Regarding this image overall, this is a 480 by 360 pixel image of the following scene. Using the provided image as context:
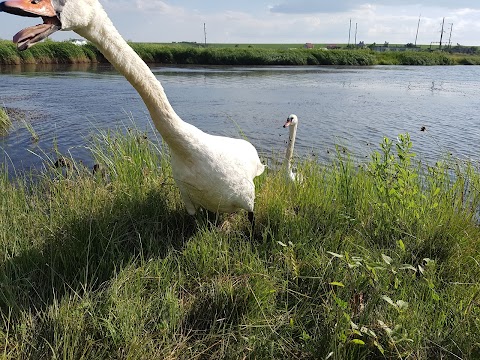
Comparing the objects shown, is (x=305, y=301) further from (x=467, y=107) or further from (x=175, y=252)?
(x=467, y=107)

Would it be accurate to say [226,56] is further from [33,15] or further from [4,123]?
[33,15]

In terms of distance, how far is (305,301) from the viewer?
2.86 m

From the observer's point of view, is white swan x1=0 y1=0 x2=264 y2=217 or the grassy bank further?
the grassy bank

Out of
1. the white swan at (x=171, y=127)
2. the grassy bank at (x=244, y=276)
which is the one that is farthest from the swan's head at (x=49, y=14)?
the grassy bank at (x=244, y=276)

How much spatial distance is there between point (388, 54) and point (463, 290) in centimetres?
5332

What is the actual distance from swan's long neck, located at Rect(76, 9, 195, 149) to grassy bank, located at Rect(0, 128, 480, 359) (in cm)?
91

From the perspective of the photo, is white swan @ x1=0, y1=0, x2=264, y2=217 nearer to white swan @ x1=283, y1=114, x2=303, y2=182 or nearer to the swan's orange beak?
the swan's orange beak

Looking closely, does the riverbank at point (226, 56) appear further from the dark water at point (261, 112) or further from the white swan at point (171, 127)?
the white swan at point (171, 127)

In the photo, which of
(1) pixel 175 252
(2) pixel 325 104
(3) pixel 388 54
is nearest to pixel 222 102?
(2) pixel 325 104

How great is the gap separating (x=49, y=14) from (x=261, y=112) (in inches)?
538

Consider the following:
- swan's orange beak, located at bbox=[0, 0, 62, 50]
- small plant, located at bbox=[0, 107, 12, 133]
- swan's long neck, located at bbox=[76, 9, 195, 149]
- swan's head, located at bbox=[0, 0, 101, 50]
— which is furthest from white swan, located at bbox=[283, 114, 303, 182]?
small plant, located at bbox=[0, 107, 12, 133]

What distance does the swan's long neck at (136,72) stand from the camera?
252 cm

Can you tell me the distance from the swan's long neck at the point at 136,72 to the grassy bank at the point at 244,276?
914mm

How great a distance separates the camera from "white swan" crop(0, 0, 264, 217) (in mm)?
2188
